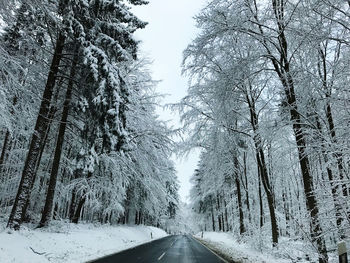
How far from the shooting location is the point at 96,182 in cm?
1664

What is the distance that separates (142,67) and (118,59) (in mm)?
9992

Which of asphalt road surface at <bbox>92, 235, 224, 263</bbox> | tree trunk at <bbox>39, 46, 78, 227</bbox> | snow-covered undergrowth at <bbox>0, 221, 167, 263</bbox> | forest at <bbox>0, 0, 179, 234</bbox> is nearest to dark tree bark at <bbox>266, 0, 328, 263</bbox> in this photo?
asphalt road surface at <bbox>92, 235, 224, 263</bbox>

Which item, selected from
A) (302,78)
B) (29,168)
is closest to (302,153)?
(302,78)

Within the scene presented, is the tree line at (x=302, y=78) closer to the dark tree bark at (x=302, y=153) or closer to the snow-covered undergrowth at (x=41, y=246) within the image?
the dark tree bark at (x=302, y=153)

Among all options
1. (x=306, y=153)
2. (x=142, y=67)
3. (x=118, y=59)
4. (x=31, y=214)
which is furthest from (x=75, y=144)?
(x=306, y=153)

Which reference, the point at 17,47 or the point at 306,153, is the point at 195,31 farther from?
the point at 17,47

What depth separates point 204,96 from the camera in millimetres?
13062

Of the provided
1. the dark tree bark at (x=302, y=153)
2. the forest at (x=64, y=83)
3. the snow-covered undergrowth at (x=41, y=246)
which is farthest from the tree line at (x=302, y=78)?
the snow-covered undergrowth at (x=41, y=246)

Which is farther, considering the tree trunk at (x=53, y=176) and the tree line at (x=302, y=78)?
the tree trunk at (x=53, y=176)

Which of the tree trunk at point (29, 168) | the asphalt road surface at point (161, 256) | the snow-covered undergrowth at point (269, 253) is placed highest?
Result: the tree trunk at point (29, 168)

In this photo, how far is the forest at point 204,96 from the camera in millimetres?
6281

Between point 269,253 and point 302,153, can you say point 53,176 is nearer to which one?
point 269,253

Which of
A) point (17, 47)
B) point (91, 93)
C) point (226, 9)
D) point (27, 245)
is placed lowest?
point (27, 245)

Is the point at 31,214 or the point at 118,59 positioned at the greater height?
the point at 118,59
